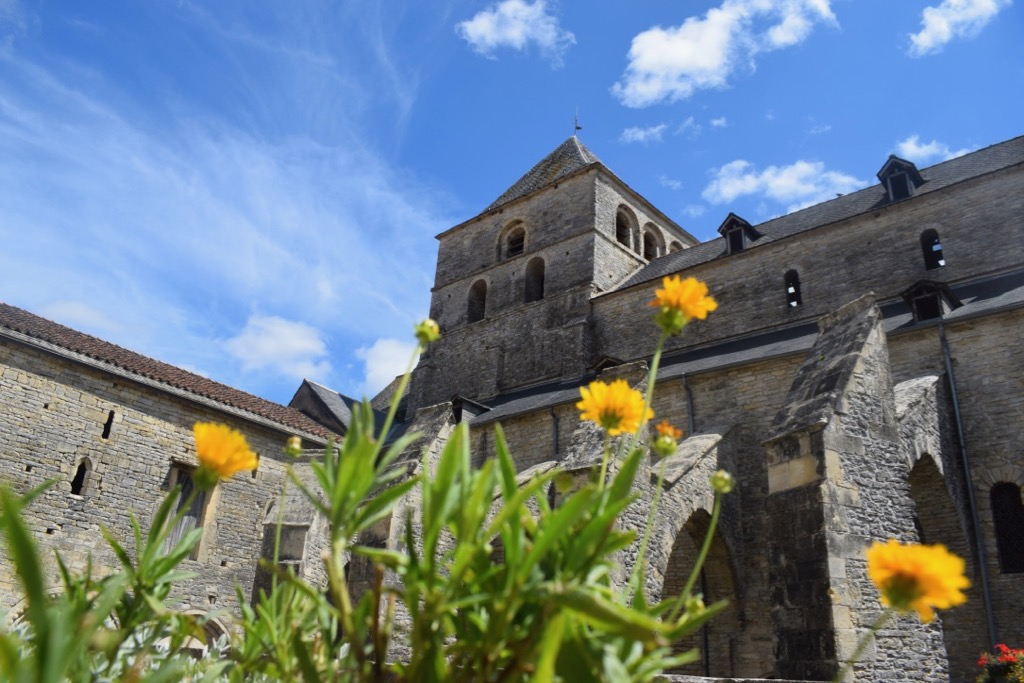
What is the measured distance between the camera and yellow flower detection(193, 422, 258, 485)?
1.59m

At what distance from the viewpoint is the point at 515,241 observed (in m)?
26.8

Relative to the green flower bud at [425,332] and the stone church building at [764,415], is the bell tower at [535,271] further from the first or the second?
the green flower bud at [425,332]

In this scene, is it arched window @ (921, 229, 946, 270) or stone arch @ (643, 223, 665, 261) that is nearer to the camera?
arched window @ (921, 229, 946, 270)

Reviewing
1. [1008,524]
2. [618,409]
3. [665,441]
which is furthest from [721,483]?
[1008,524]

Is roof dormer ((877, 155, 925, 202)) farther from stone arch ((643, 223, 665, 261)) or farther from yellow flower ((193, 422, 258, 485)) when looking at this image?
yellow flower ((193, 422, 258, 485))

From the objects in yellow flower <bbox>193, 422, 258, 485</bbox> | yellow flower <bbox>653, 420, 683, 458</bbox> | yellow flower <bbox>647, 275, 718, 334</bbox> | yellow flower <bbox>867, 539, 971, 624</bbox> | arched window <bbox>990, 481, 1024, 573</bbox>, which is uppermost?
arched window <bbox>990, 481, 1024, 573</bbox>

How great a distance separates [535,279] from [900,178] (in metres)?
11.6

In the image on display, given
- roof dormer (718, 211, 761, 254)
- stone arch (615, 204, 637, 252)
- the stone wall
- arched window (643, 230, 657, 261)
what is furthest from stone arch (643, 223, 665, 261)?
the stone wall

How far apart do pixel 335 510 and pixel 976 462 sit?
1234 centimetres

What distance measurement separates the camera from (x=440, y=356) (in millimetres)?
25203

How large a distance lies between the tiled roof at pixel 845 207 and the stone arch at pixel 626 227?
71.8 inches

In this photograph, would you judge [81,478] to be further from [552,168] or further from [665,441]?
[552,168]

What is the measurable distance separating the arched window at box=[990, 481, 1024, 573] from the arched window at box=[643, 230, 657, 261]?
16.7 metres

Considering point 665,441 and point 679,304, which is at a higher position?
point 679,304
